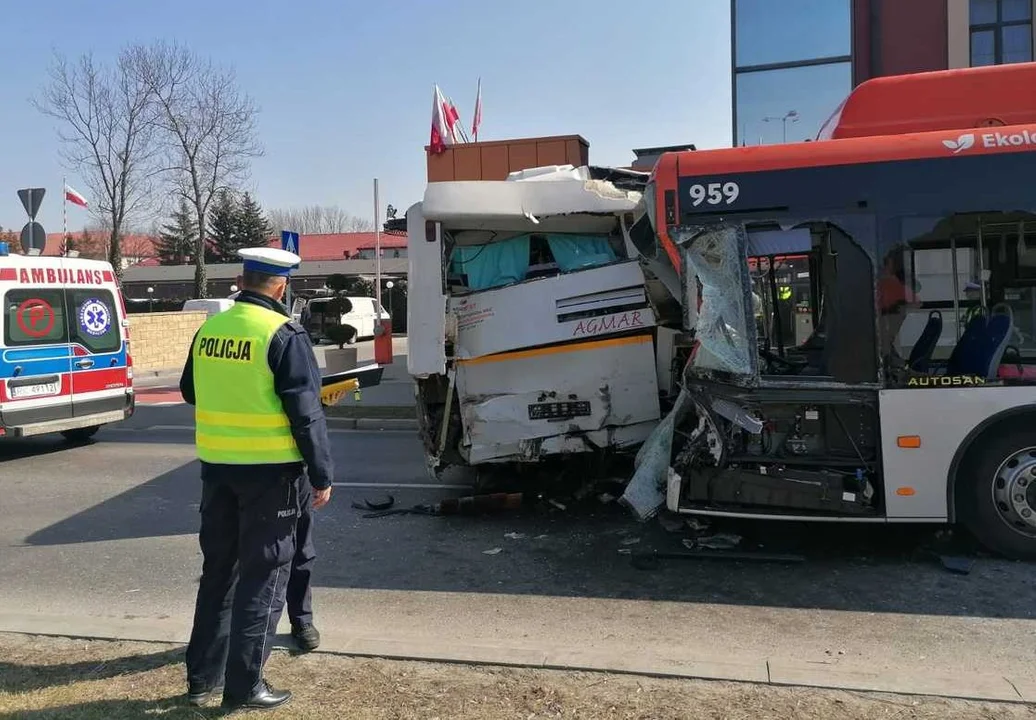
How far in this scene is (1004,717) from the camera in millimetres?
3268

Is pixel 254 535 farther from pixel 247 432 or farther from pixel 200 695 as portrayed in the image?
pixel 200 695

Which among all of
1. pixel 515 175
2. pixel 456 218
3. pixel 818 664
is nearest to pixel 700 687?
pixel 818 664

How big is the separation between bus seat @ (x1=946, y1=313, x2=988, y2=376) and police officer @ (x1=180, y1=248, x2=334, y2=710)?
418 cm

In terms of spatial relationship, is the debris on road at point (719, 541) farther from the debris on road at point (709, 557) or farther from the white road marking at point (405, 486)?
the white road marking at point (405, 486)

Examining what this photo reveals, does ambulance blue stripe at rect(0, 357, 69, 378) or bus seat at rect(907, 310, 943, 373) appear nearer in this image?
bus seat at rect(907, 310, 943, 373)

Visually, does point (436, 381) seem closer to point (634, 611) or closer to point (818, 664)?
point (634, 611)

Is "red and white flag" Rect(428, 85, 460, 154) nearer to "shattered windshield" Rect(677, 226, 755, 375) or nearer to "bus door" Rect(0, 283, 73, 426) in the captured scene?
"bus door" Rect(0, 283, 73, 426)

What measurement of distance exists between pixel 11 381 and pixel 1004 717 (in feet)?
33.0

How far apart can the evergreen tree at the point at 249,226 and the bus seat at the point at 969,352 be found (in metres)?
56.0

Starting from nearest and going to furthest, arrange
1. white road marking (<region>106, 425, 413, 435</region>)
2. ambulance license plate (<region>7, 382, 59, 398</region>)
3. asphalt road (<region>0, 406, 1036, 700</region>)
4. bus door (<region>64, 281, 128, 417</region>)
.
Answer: asphalt road (<region>0, 406, 1036, 700</region>), ambulance license plate (<region>7, 382, 59, 398</region>), bus door (<region>64, 281, 128, 417</region>), white road marking (<region>106, 425, 413, 435</region>)

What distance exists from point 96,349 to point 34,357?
0.86 meters

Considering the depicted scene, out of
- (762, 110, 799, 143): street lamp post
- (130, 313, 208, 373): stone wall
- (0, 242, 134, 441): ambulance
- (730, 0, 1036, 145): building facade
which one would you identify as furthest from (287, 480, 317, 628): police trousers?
(130, 313, 208, 373): stone wall

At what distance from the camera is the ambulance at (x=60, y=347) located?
942cm

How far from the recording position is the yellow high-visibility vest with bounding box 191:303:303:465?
3.36m
